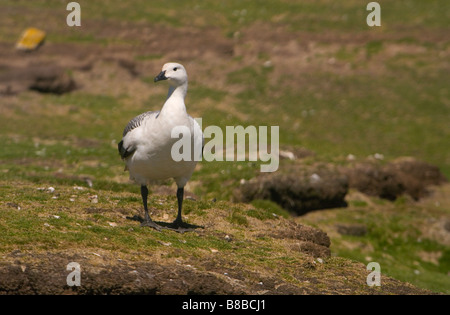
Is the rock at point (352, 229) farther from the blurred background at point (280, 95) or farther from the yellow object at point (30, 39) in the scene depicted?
the yellow object at point (30, 39)

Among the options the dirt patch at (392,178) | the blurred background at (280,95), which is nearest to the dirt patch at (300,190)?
the blurred background at (280,95)

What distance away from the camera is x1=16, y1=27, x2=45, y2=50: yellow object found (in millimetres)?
54969

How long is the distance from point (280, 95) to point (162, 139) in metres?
34.4

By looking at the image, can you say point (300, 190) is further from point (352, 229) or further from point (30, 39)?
point (30, 39)

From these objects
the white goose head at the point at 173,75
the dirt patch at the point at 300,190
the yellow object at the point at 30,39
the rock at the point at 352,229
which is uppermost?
the yellow object at the point at 30,39

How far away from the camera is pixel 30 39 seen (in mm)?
55312

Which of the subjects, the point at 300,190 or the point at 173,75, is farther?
the point at 300,190

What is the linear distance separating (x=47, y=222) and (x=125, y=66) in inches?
1534

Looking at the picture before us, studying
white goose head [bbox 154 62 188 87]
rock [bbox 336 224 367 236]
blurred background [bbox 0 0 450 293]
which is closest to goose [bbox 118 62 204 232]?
white goose head [bbox 154 62 188 87]

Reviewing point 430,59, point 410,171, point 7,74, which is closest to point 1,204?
point 410,171

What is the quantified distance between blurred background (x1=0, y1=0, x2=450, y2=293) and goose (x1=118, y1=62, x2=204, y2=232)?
27.6 feet

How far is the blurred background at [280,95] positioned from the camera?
27.4 m

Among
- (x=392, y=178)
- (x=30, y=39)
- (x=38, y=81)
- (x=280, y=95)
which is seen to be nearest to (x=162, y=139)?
Answer: (x=392, y=178)

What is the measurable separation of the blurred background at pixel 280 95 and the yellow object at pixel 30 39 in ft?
1.76
